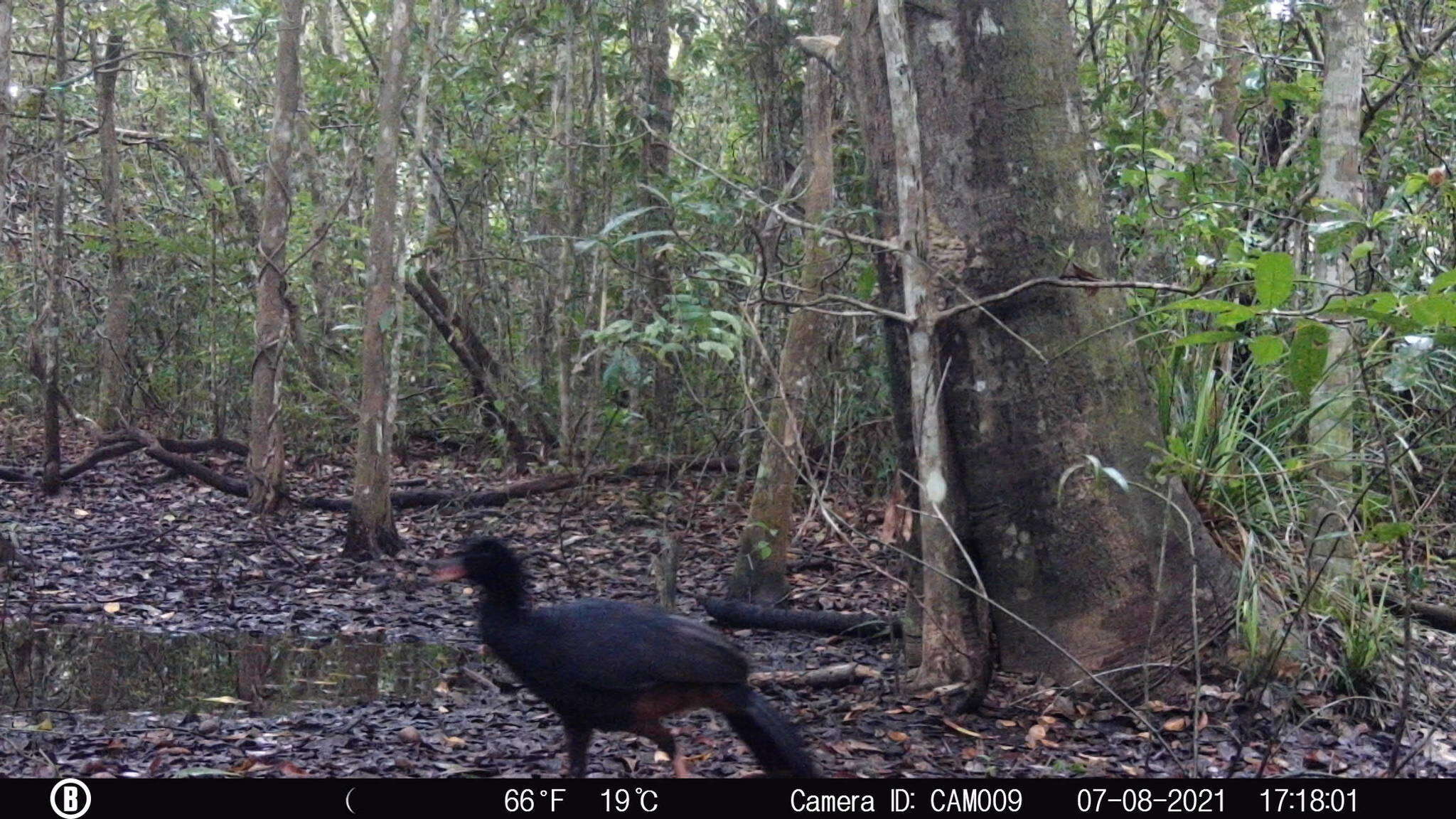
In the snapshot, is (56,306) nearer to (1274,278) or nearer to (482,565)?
(482,565)

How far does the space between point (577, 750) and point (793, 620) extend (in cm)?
255

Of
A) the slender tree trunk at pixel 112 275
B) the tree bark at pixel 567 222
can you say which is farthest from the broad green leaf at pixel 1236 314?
the slender tree trunk at pixel 112 275

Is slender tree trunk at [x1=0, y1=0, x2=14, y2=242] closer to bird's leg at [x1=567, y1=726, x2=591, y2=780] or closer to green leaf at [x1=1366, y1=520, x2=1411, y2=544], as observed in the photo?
bird's leg at [x1=567, y1=726, x2=591, y2=780]

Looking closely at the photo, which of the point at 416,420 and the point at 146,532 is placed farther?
the point at 416,420

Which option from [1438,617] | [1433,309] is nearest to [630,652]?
[1433,309]

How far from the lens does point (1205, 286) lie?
493 centimetres

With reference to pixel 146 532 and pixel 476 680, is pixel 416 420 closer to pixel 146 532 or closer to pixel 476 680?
pixel 146 532

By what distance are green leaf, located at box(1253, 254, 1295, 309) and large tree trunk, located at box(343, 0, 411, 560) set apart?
5841mm

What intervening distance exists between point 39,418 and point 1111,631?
41.7 feet

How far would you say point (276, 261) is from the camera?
8805 mm

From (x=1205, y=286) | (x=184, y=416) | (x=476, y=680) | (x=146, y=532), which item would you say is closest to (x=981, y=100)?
(x=1205, y=286)

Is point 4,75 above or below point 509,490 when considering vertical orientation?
above

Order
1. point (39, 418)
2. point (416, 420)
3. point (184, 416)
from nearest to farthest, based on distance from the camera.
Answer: point (416, 420), point (184, 416), point (39, 418)
